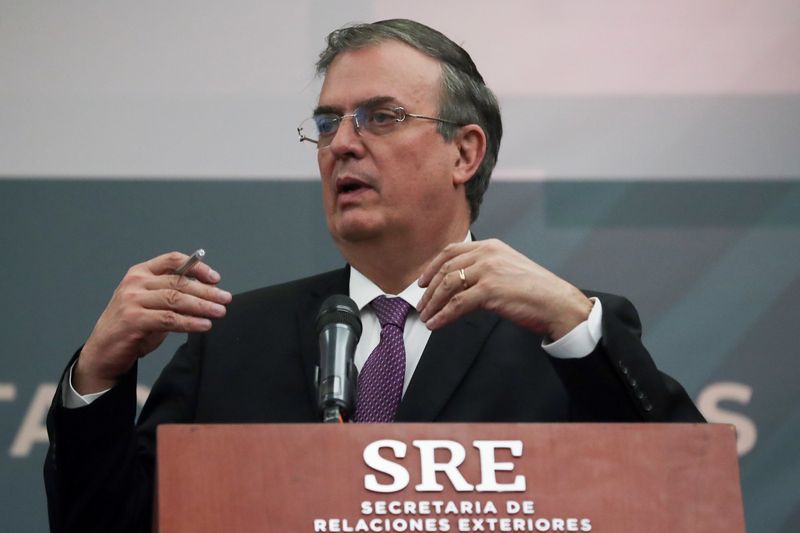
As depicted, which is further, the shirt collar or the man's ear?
the man's ear

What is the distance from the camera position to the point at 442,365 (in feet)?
8.45

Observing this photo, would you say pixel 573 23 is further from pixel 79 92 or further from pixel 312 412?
pixel 312 412

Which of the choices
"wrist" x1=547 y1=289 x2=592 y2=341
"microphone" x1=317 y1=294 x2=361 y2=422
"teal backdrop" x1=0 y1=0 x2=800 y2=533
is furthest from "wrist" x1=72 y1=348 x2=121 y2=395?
"teal backdrop" x1=0 y1=0 x2=800 y2=533

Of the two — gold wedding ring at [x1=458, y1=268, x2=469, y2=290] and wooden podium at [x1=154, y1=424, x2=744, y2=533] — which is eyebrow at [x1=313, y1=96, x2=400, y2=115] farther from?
wooden podium at [x1=154, y1=424, x2=744, y2=533]

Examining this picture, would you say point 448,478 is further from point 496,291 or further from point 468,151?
point 468,151

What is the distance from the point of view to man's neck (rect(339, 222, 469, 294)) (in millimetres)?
2863

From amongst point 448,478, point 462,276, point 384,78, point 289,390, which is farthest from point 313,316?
point 448,478

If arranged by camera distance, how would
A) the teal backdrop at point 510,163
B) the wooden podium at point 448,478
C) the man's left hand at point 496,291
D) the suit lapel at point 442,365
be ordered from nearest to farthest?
the wooden podium at point 448,478
the man's left hand at point 496,291
the suit lapel at point 442,365
the teal backdrop at point 510,163

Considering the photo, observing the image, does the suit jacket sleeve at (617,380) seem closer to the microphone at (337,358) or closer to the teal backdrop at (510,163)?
the microphone at (337,358)

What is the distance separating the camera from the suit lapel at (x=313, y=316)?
8.68 feet

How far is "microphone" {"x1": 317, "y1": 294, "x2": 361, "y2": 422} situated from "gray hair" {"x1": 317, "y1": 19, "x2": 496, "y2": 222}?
2.71 ft

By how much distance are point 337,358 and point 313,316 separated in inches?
27.5

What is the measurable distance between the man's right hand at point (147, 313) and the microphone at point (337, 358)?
0.17 m

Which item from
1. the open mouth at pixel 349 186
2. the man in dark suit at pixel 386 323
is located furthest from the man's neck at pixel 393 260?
the open mouth at pixel 349 186
